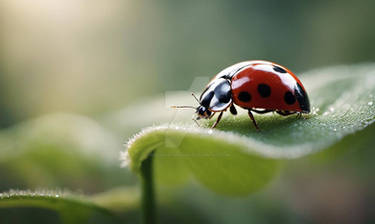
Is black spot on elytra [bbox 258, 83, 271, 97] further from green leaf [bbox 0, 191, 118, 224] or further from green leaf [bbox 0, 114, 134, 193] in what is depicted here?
green leaf [bbox 0, 114, 134, 193]

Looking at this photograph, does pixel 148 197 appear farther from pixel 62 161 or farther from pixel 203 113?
pixel 62 161

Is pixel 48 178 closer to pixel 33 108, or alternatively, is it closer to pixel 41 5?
pixel 33 108

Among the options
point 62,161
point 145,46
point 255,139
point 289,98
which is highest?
point 145,46

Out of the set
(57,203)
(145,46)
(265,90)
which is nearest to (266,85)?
(265,90)

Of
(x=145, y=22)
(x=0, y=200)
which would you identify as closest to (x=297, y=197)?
(x=0, y=200)

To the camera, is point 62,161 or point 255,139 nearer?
point 255,139

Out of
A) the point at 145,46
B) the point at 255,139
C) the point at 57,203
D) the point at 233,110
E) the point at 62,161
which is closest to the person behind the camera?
the point at 255,139
